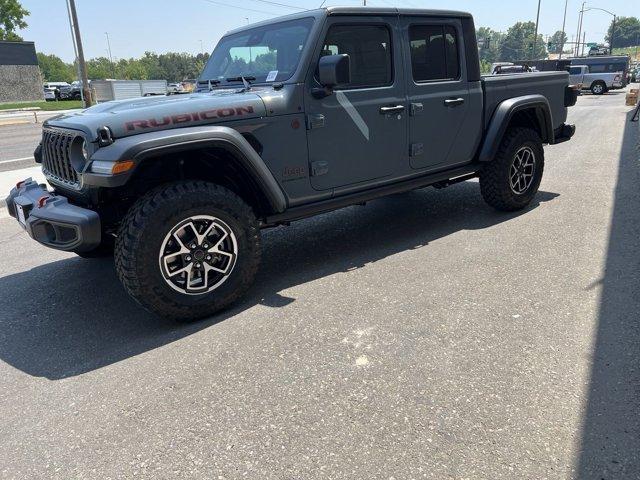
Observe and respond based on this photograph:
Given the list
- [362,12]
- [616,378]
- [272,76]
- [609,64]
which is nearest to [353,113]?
[272,76]

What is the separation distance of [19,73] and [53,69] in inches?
3554

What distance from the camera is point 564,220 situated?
529 cm

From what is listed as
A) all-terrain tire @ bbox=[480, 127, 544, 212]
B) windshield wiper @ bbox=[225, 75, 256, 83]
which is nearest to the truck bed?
all-terrain tire @ bbox=[480, 127, 544, 212]

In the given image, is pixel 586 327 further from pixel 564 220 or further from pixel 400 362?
pixel 564 220

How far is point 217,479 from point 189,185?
6.15 ft

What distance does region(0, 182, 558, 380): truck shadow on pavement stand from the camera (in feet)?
10.3

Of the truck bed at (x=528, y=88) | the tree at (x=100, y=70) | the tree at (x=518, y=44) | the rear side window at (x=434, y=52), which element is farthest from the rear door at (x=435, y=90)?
the tree at (x=518, y=44)

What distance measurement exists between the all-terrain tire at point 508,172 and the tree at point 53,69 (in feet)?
444

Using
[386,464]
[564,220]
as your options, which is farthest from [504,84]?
[386,464]

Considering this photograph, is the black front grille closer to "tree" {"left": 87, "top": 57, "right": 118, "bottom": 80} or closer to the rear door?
the rear door

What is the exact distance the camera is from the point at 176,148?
10.2 feet

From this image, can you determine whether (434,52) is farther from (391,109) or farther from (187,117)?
(187,117)

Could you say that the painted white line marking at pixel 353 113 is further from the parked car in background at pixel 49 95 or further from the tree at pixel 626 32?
the tree at pixel 626 32

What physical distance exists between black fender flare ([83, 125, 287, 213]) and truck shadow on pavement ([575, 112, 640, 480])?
91.2 inches
